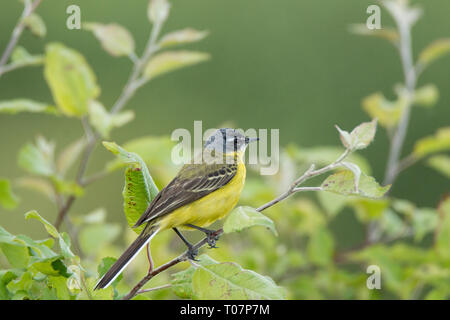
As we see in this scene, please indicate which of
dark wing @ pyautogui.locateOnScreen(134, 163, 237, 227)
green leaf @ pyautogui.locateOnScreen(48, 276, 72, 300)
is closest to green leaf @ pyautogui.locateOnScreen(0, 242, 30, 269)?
green leaf @ pyautogui.locateOnScreen(48, 276, 72, 300)

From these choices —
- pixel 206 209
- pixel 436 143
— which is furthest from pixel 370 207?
pixel 206 209

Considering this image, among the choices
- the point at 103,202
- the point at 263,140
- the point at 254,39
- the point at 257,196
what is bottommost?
the point at 103,202

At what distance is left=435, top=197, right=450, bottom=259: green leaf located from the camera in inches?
102

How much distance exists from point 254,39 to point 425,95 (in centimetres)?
436

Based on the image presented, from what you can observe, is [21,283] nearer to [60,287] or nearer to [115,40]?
[60,287]

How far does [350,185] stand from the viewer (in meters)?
1.48

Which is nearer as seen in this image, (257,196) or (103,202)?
(257,196)

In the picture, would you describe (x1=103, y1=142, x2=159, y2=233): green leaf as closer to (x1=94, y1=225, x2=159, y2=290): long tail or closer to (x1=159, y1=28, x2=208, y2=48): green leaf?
(x1=94, y1=225, x2=159, y2=290): long tail

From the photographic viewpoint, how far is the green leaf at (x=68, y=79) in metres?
2.61

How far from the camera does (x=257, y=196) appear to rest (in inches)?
120

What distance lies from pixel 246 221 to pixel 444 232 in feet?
5.12

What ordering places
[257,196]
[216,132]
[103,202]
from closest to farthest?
[216,132] < [257,196] < [103,202]
